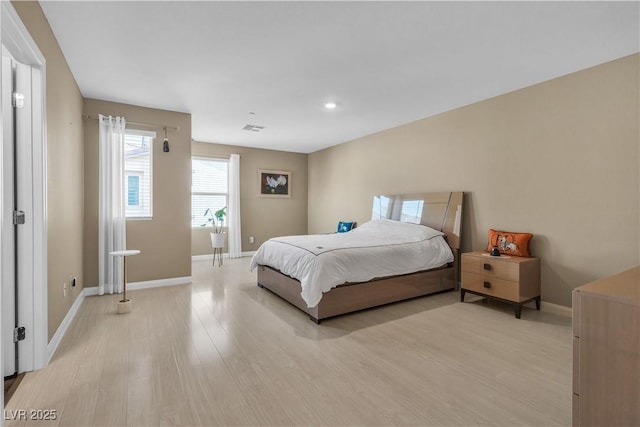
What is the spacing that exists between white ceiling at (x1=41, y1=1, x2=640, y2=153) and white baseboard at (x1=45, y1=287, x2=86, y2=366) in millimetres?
2415

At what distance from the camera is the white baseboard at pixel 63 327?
2320mm

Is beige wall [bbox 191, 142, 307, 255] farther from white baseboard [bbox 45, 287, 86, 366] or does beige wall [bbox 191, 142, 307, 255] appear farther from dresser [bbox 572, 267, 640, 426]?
dresser [bbox 572, 267, 640, 426]

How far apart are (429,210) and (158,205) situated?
3862mm

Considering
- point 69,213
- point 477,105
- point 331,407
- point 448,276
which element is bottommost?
point 331,407

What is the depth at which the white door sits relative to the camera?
2.02 meters

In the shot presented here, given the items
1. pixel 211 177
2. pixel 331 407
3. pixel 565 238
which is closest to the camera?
pixel 331 407

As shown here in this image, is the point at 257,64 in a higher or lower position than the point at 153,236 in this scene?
higher

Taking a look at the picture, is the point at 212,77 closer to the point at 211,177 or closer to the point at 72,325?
the point at 72,325

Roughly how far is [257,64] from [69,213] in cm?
237

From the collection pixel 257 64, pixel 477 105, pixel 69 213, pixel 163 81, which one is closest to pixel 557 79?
pixel 477 105

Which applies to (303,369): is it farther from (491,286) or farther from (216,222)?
(216,222)

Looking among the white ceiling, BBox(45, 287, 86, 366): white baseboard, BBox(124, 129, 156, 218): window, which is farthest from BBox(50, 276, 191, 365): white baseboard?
the white ceiling

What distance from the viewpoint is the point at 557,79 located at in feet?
10.7

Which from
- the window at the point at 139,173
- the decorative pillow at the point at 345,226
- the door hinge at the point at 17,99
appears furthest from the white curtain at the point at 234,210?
the door hinge at the point at 17,99
